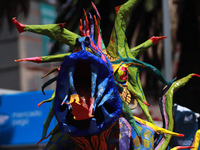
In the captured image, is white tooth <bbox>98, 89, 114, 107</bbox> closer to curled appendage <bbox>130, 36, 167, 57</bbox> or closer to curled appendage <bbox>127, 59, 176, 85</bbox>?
curled appendage <bbox>127, 59, 176, 85</bbox>

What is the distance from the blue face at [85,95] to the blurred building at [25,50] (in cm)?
1602

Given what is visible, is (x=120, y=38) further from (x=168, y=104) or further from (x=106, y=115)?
(x=106, y=115)

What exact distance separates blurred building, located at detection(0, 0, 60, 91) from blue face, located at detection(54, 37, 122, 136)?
52.6ft

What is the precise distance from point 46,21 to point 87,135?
16847mm

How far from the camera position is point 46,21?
61.4 feet

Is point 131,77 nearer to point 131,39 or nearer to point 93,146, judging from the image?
point 93,146

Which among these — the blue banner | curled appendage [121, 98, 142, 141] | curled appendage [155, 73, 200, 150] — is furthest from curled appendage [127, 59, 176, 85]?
the blue banner

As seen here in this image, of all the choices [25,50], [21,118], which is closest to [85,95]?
[21,118]

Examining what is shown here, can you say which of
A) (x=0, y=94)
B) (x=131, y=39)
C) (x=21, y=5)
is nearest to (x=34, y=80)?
(x=21, y=5)

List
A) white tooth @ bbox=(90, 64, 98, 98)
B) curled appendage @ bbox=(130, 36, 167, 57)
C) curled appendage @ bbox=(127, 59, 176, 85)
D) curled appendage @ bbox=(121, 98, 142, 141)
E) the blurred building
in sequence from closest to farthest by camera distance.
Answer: white tooth @ bbox=(90, 64, 98, 98)
curled appendage @ bbox=(121, 98, 142, 141)
curled appendage @ bbox=(127, 59, 176, 85)
curled appendage @ bbox=(130, 36, 167, 57)
the blurred building

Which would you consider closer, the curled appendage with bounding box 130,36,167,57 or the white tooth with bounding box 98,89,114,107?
the white tooth with bounding box 98,89,114,107

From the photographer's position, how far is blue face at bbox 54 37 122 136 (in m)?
2.34

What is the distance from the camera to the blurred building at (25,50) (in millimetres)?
18469

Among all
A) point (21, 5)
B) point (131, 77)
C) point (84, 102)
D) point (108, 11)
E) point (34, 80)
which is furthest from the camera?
point (34, 80)
